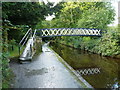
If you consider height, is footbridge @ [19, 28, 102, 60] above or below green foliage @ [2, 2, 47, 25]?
below

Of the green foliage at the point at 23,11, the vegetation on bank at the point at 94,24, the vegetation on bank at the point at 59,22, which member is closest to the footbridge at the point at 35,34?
the vegetation on bank at the point at 59,22

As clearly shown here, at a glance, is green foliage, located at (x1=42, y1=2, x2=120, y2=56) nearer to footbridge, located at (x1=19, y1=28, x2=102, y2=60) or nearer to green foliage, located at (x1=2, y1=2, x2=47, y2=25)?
footbridge, located at (x1=19, y1=28, x2=102, y2=60)

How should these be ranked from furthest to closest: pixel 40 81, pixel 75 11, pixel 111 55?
1. pixel 75 11
2. pixel 111 55
3. pixel 40 81

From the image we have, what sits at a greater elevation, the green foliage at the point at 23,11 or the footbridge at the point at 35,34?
the green foliage at the point at 23,11

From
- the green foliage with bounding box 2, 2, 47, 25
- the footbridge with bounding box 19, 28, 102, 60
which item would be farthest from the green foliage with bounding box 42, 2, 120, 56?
the green foliage with bounding box 2, 2, 47, 25

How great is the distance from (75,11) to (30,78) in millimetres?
19775

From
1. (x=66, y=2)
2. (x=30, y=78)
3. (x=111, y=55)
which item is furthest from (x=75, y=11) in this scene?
(x=30, y=78)

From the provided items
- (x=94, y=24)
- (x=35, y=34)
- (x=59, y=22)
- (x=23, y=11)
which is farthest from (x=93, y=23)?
(x=23, y=11)

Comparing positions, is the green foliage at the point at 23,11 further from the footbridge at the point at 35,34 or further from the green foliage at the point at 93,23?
the green foliage at the point at 93,23

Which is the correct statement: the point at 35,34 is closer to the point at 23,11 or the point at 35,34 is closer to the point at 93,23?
the point at 23,11

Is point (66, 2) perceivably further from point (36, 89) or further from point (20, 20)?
point (36, 89)

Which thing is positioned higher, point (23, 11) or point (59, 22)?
point (59, 22)

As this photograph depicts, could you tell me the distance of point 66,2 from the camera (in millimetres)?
21438

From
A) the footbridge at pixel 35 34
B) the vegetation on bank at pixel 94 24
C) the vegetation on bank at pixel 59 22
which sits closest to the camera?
the vegetation on bank at pixel 59 22
